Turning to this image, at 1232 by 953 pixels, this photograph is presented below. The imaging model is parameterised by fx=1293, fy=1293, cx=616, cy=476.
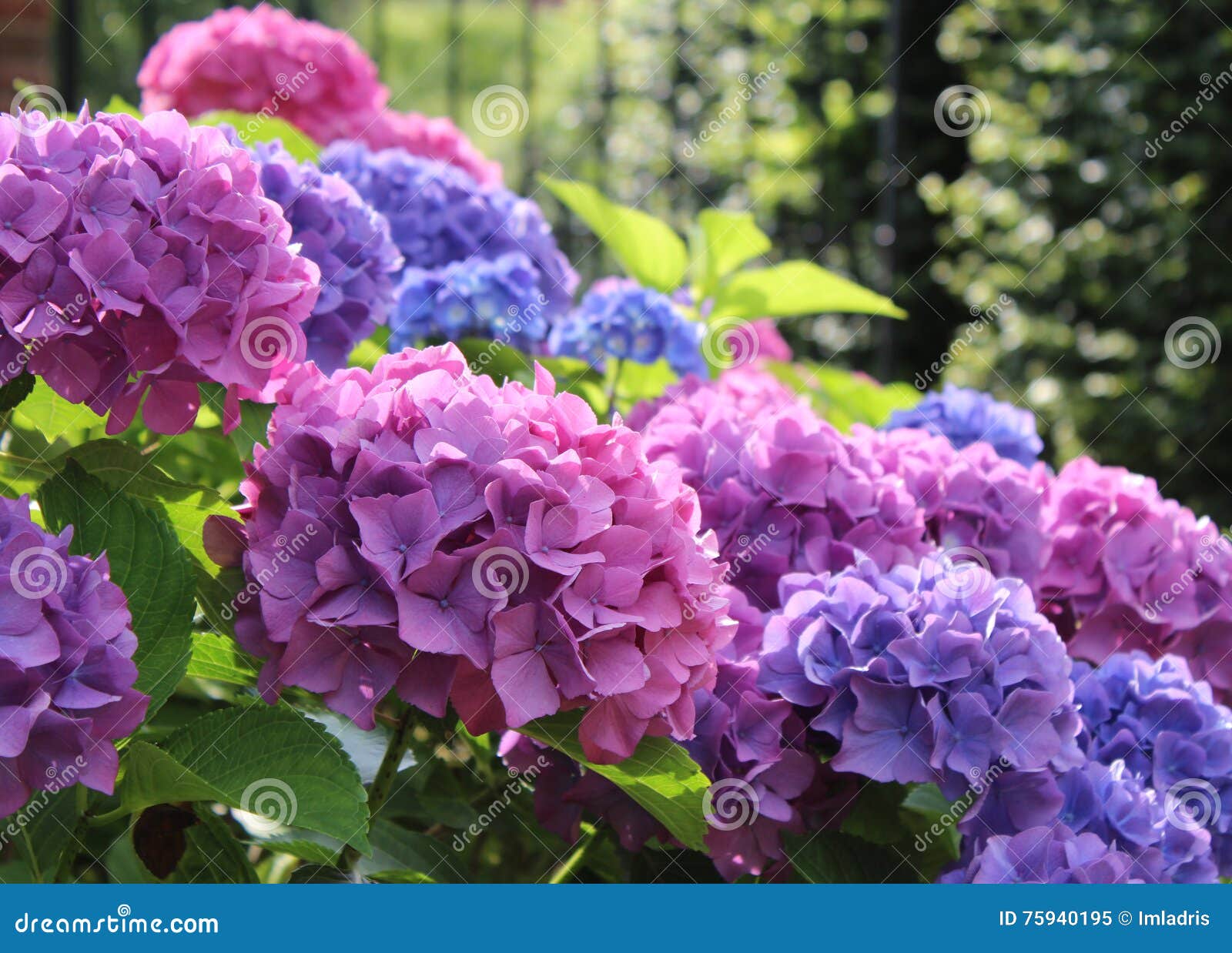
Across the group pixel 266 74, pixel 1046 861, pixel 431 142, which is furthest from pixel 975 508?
pixel 266 74

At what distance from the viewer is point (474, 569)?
0.69 m

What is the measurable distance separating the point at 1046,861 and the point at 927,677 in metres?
0.13

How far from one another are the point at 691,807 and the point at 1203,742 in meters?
0.42

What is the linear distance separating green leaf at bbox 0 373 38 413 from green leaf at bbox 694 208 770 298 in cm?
74

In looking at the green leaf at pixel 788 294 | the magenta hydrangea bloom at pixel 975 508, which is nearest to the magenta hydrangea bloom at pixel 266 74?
the green leaf at pixel 788 294

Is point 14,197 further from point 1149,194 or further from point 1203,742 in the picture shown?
point 1149,194

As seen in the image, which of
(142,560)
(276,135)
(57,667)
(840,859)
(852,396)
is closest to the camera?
(57,667)

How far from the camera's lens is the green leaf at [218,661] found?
0.80 metres

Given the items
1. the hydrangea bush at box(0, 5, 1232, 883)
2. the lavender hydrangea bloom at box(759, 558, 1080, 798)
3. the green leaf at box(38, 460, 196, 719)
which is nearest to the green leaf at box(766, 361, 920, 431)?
the hydrangea bush at box(0, 5, 1232, 883)

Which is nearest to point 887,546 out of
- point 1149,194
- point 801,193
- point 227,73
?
point 227,73

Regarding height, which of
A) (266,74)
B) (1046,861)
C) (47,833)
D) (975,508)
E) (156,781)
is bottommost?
(47,833)

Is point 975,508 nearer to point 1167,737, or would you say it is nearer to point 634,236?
point 1167,737

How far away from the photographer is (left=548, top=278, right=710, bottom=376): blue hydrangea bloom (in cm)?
128

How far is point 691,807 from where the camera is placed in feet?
2.42
